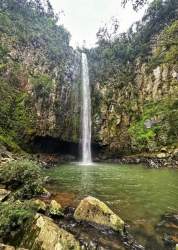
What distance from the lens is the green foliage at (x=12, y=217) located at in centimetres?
664

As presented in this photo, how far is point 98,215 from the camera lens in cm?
831

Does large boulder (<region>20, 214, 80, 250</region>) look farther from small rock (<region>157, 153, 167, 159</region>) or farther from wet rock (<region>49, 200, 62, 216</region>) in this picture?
small rock (<region>157, 153, 167, 159</region>)

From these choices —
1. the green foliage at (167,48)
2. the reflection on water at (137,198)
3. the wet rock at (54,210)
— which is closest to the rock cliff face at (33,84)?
the green foliage at (167,48)

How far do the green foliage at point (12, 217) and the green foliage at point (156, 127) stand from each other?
28308 millimetres

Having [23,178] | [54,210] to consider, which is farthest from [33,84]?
[54,210]

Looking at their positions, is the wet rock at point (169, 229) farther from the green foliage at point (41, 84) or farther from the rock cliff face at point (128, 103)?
the green foliage at point (41, 84)

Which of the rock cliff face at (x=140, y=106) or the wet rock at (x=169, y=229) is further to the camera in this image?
the rock cliff face at (x=140, y=106)

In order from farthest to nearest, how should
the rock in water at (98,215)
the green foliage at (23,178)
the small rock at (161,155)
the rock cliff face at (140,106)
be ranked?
the rock cliff face at (140,106)
the small rock at (161,155)
the green foliage at (23,178)
the rock in water at (98,215)

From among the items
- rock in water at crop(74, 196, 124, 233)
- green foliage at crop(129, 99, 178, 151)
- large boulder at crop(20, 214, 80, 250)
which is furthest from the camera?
green foliage at crop(129, 99, 178, 151)

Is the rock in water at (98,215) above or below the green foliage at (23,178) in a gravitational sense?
below

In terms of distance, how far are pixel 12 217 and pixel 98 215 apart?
2761 mm

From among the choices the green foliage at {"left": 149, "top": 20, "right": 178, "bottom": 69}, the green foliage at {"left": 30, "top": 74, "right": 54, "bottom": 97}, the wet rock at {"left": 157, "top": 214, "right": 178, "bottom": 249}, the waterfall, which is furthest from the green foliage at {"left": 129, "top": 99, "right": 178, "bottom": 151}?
the wet rock at {"left": 157, "top": 214, "right": 178, "bottom": 249}

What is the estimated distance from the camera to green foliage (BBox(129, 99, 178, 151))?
111ft

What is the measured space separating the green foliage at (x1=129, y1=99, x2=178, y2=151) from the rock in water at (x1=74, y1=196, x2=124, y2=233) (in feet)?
86.3
